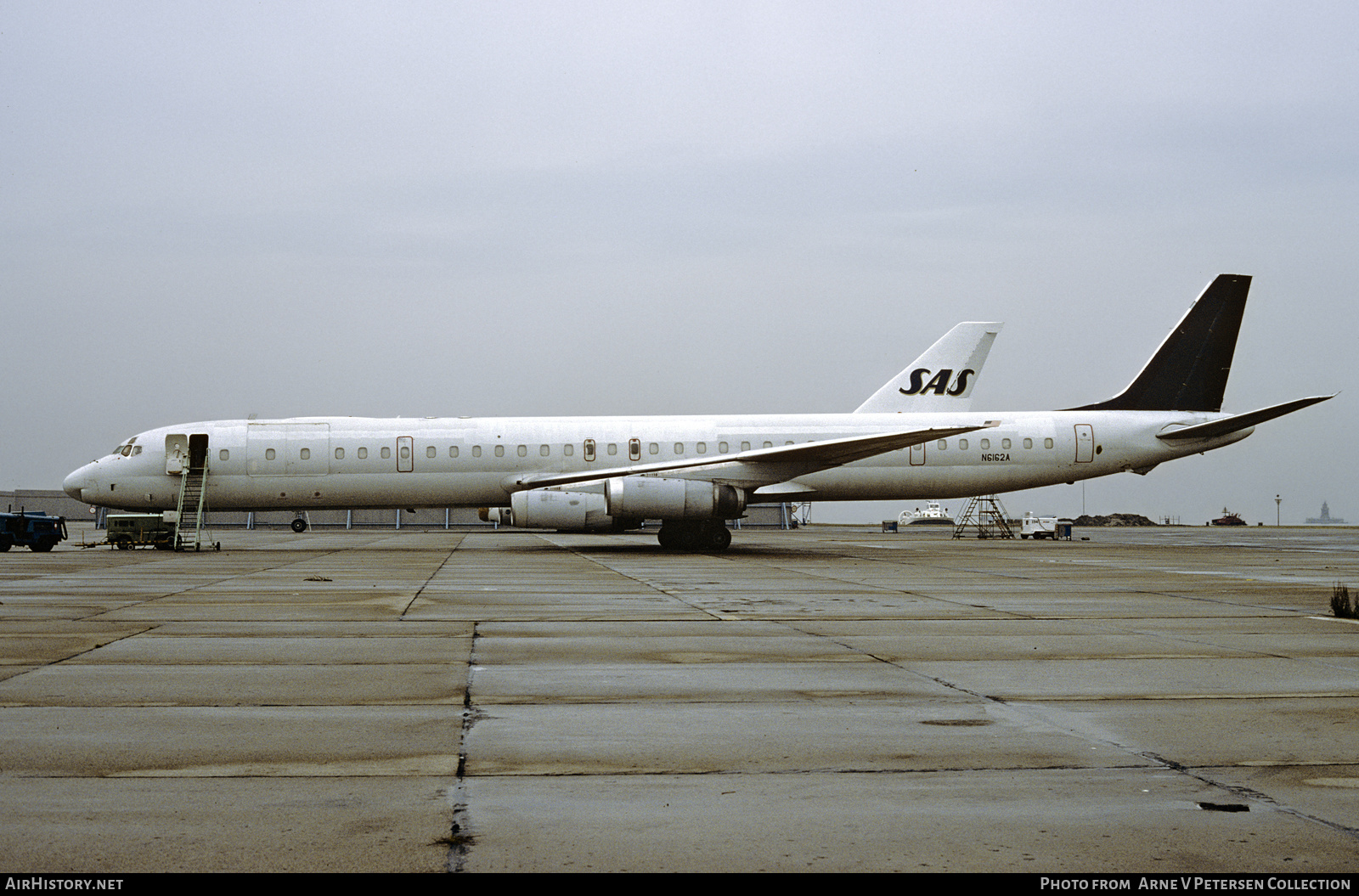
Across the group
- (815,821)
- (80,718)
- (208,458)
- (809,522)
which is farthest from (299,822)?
(809,522)

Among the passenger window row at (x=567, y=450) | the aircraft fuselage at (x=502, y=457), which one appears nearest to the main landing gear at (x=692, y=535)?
the aircraft fuselage at (x=502, y=457)

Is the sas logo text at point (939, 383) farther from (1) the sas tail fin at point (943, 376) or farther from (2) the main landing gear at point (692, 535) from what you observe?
(2) the main landing gear at point (692, 535)

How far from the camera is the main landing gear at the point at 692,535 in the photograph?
27.0m

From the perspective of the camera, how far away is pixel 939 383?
36.2 metres

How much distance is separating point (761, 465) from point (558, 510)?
5140 mm

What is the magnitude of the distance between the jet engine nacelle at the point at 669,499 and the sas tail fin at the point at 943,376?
11.4 m

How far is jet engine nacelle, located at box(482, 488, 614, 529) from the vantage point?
24.5 metres

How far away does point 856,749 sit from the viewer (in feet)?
18.3

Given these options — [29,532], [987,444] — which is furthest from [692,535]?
[29,532]

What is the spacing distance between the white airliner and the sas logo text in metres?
6.36

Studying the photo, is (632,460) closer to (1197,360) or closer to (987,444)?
(987,444)

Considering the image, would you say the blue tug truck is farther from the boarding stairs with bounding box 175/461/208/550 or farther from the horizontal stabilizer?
the horizontal stabilizer
